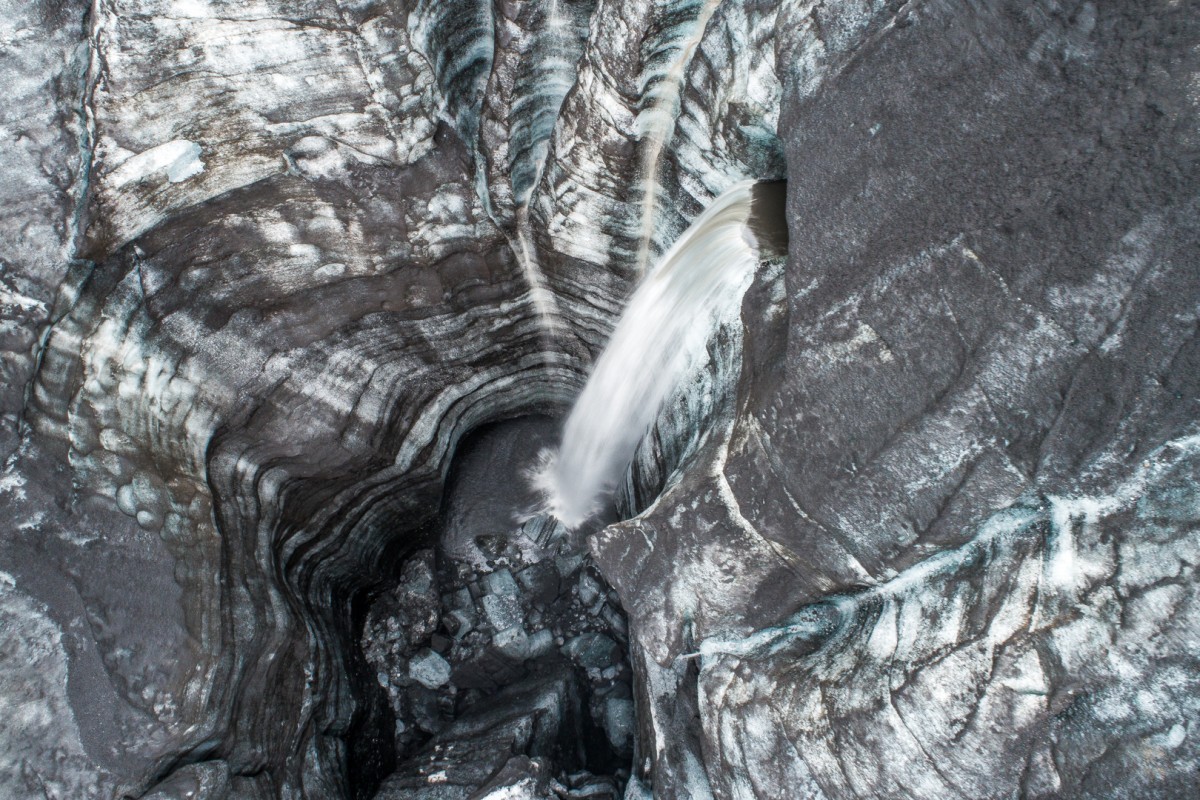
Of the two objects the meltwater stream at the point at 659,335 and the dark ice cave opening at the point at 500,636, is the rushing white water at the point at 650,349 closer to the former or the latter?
the meltwater stream at the point at 659,335

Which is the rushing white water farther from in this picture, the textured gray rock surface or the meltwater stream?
the textured gray rock surface

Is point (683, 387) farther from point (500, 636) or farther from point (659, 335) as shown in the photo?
point (500, 636)

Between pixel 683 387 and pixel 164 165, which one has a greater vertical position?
pixel 164 165

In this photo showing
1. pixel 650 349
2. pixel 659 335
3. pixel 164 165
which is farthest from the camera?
pixel 650 349

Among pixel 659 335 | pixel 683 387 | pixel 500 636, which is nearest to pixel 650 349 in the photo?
pixel 659 335

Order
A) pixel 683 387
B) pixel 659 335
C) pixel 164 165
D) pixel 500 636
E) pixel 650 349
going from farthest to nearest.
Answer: pixel 500 636
pixel 650 349
pixel 659 335
pixel 683 387
pixel 164 165

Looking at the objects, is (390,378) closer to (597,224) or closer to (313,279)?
(313,279)

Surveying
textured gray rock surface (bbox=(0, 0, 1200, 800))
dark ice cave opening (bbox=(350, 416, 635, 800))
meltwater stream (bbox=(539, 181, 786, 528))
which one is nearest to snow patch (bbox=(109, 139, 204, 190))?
textured gray rock surface (bbox=(0, 0, 1200, 800))
